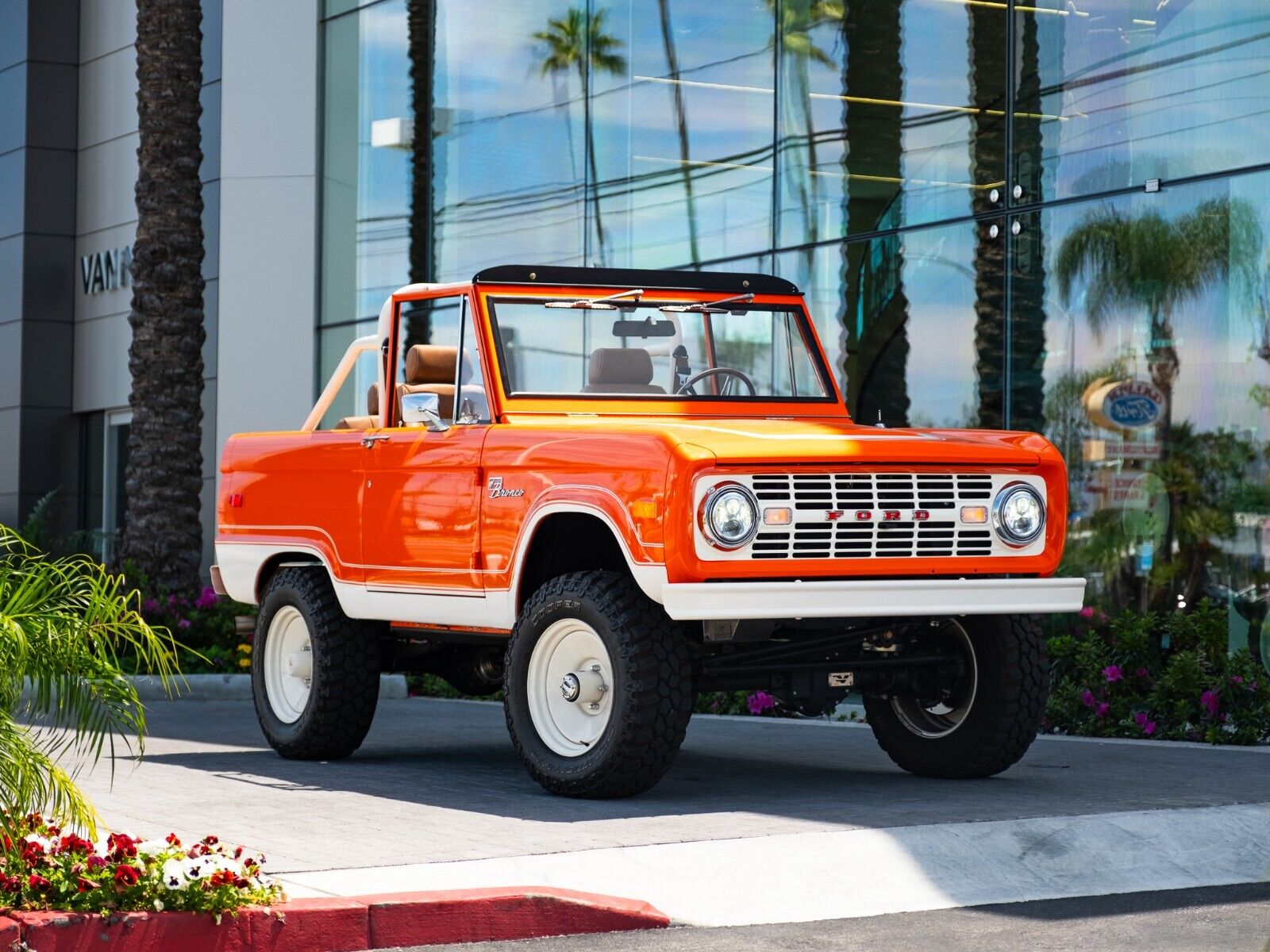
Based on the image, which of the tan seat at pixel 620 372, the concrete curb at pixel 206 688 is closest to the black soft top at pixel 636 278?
the tan seat at pixel 620 372

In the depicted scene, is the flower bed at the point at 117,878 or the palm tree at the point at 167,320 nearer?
the flower bed at the point at 117,878

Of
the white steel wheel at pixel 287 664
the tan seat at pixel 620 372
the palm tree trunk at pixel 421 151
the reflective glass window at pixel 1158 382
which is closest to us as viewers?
the tan seat at pixel 620 372

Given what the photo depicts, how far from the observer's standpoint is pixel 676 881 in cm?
670

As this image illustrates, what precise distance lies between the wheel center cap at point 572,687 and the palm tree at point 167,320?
9989mm

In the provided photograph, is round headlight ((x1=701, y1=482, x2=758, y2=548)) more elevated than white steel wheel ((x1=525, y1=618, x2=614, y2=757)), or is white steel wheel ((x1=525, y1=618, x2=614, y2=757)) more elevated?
round headlight ((x1=701, y1=482, x2=758, y2=548))

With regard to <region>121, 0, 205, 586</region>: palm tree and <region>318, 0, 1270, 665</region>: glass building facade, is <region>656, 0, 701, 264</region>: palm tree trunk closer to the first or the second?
<region>318, 0, 1270, 665</region>: glass building facade

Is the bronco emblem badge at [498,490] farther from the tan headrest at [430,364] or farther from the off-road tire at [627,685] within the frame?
the tan headrest at [430,364]

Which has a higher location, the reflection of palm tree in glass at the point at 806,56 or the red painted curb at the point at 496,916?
the reflection of palm tree in glass at the point at 806,56

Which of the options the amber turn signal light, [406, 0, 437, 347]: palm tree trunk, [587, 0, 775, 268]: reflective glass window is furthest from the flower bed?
[406, 0, 437, 347]: palm tree trunk

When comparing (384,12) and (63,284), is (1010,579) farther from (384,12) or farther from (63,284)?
(63,284)

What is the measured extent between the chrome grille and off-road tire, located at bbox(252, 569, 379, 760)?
2.92 meters

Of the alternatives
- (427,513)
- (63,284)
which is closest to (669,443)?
(427,513)

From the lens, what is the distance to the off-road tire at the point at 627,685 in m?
8.21

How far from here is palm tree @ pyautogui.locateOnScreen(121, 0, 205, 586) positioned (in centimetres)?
1800
